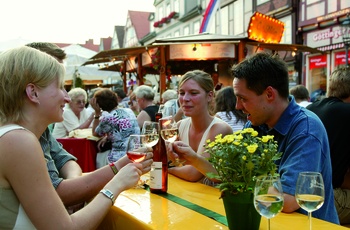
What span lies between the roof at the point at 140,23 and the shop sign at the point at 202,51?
92.4 ft

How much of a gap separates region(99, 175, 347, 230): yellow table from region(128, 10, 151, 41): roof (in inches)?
1344

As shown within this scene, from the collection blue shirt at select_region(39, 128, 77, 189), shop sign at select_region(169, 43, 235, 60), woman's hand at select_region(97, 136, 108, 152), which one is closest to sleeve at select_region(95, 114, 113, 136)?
woman's hand at select_region(97, 136, 108, 152)

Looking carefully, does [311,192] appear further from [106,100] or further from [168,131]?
[106,100]

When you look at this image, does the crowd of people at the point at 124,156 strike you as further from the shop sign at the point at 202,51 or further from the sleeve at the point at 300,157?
the shop sign at the point at 202,51

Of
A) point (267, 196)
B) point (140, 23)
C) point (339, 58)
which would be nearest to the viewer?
point (267, 196)

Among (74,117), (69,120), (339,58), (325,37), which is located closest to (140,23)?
(325,37)

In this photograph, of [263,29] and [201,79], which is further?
[263,29]

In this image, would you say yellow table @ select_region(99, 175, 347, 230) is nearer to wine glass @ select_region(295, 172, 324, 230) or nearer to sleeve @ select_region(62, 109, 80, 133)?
wine glass @ select_region(295, 172, 324, 230)

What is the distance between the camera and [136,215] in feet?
5.50

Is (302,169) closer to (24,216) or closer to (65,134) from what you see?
(24,216)

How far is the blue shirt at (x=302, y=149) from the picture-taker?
1.72 metres

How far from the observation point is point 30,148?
1332 mm

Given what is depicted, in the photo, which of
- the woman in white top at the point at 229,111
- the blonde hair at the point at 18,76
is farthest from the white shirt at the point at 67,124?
the blonde hair at the point at 18,76

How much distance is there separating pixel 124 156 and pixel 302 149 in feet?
3.09
